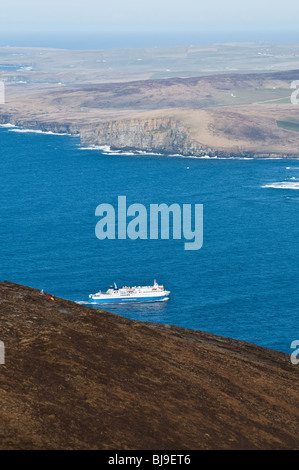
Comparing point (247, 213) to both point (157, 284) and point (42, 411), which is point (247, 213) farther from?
point (42, 411)

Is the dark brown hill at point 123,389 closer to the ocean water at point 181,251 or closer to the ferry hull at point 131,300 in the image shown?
the ocean water at point 181,251
